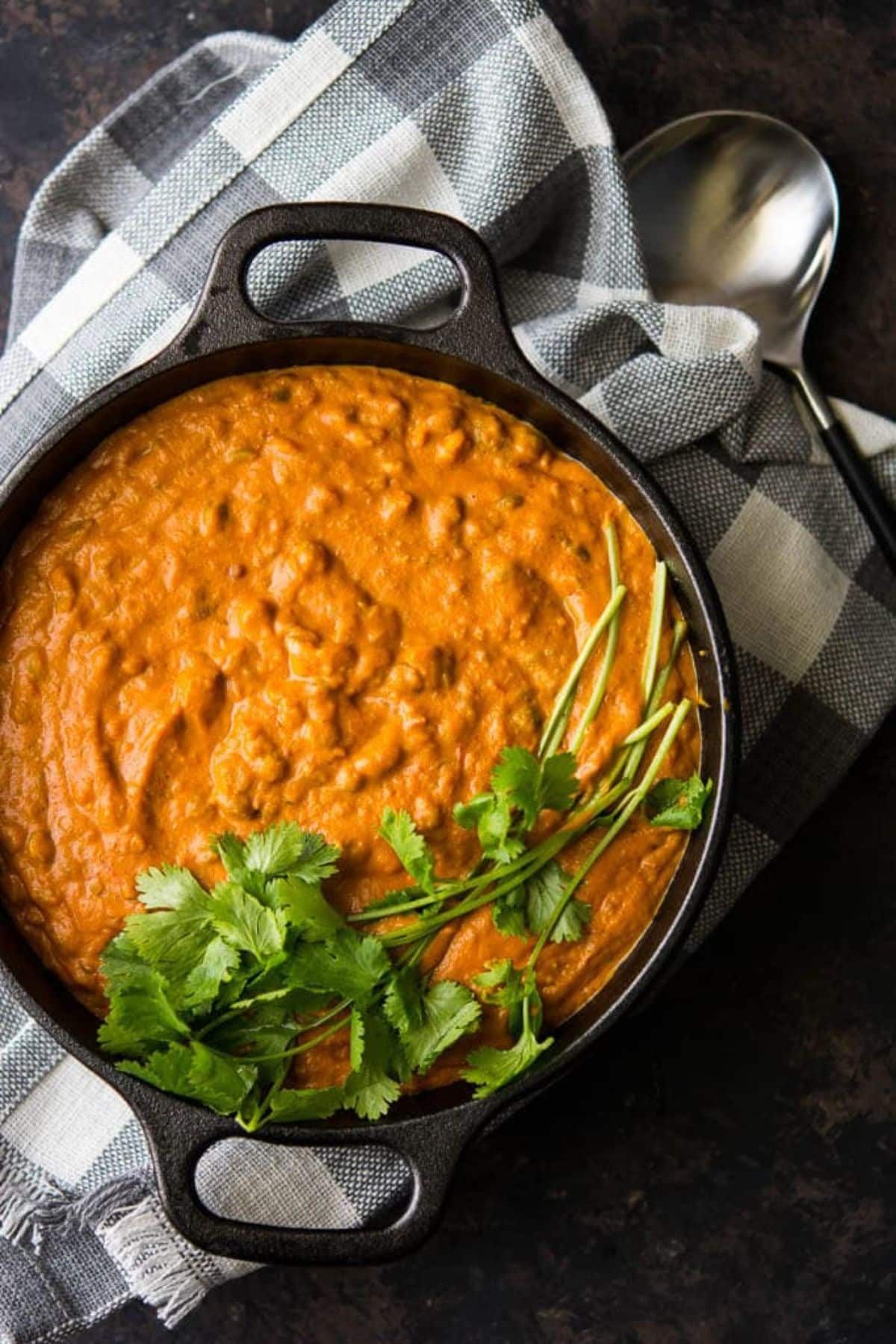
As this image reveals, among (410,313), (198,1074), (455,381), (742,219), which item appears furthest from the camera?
(742,219)

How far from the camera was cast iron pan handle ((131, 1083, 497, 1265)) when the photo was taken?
1.95m

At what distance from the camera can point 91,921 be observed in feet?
6.68

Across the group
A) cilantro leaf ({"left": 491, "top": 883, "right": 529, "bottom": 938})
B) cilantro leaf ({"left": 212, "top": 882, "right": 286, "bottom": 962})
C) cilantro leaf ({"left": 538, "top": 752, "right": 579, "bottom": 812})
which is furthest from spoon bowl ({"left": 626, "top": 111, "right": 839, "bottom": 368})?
cilantro leaf ({"left": 212, "top": 882, "right": 286, "bottom": 962})

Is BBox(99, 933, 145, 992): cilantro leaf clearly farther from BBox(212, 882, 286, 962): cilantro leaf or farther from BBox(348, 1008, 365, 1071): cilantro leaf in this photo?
BBox(348, 1008, 365, 1071): cilantro leaf

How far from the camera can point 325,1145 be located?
1992 mm

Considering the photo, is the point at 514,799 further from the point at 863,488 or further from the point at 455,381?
the point at 863,488

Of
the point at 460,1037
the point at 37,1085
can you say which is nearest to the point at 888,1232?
the point at 460,1037

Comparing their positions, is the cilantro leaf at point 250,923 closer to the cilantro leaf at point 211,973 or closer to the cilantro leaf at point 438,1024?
the cilantro leaf at point 211,973

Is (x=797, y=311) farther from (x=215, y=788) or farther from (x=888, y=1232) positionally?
(x=888, y=1232)

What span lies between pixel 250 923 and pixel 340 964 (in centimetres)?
14

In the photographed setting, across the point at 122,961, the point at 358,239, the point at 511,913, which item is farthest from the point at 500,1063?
the point at 358,239

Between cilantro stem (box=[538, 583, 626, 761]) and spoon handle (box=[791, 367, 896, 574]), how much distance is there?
2.50 ft

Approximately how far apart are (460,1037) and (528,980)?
157 mm

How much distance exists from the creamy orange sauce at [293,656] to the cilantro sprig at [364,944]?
0.15 feet
